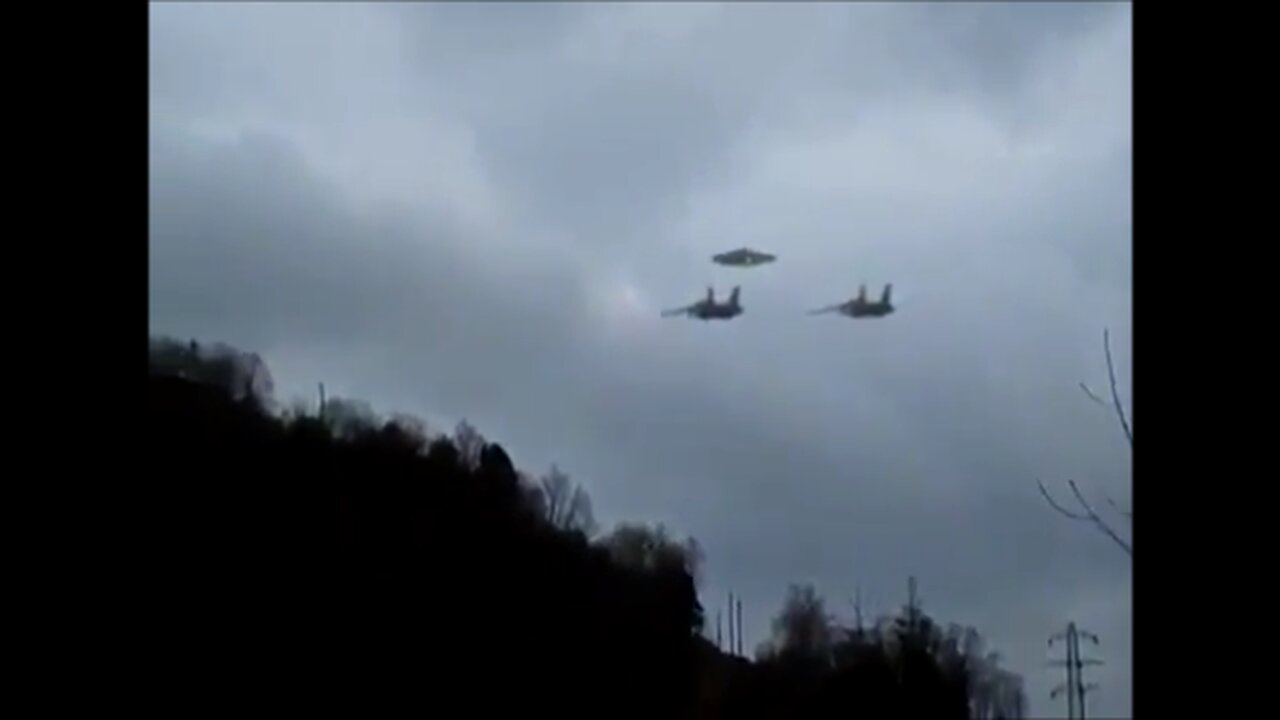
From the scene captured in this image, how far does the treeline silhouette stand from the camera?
3594 millimetres

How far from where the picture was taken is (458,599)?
3822 mm

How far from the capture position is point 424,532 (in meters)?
3.86

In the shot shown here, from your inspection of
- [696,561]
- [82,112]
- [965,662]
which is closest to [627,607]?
Answer: [696,561]

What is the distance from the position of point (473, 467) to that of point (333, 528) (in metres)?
0.37

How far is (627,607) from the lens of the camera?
154 inches

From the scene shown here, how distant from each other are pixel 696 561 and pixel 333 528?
85 centimetres

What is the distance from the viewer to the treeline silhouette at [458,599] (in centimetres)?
359
